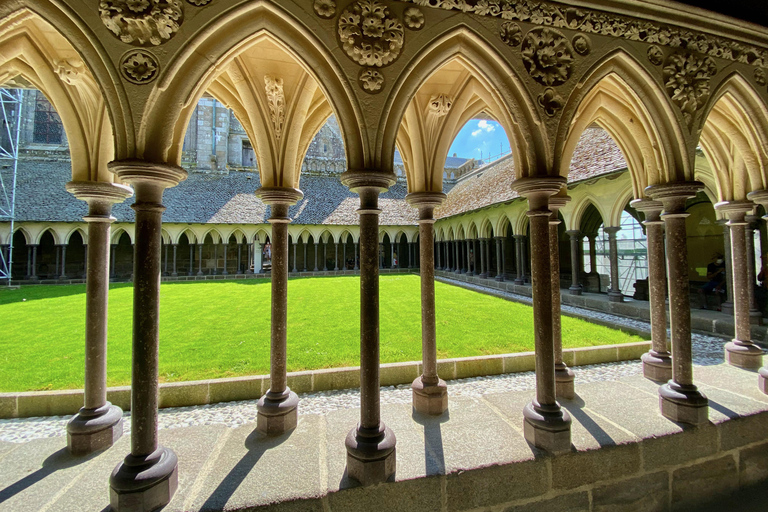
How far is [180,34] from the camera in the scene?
2.56 m

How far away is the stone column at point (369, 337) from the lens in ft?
8.84

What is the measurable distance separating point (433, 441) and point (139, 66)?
3.74 meters

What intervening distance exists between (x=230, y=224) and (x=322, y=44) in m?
22.5

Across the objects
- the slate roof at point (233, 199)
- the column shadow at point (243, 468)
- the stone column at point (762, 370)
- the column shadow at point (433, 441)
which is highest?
the slate roof at point (233, 199)

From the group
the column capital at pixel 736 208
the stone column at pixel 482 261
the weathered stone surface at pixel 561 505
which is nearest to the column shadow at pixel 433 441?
the weathered stone surface at pixel 561 505

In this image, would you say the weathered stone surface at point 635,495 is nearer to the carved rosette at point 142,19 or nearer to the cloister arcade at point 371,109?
the cloister arcade at point 371,109

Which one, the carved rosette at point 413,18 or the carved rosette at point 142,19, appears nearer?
the carved rosette at point 142,19

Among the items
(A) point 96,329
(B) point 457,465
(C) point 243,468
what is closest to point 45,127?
(A) point 96,329

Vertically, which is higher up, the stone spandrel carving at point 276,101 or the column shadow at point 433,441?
the stone spandrel carving at point 276,101

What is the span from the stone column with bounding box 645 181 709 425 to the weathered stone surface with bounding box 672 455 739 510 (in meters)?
0.44

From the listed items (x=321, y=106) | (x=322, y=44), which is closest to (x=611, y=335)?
(x=321, y=106)

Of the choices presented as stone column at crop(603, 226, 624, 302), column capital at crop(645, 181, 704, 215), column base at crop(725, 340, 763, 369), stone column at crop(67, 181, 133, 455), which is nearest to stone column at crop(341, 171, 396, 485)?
stone column at crop(67, 181, 133, 455)

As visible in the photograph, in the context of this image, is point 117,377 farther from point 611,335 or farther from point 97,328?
point 611,335

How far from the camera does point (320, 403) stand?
15.3 feet
